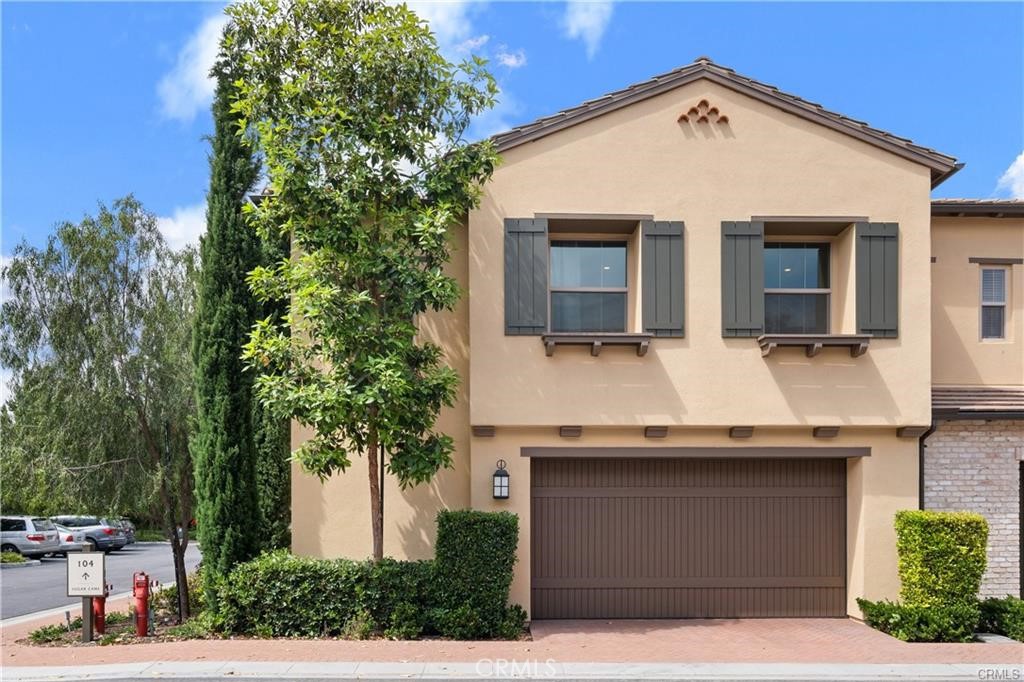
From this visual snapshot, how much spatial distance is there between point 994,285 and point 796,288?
141 inches

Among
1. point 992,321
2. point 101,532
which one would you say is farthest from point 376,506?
point 101,532

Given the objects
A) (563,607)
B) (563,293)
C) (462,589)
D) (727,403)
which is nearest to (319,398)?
(462,589)

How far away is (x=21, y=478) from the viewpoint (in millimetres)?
13375

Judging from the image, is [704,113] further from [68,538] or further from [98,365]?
[68,538]

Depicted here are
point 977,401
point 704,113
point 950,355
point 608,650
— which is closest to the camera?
point 608,650

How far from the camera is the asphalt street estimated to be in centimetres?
1602

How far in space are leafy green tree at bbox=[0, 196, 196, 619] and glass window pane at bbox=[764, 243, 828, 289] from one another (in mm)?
9896

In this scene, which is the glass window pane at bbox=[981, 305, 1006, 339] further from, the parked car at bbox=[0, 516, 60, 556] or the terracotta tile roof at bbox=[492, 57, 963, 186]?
the parked car at bbox=[0, 516, 60, 556]

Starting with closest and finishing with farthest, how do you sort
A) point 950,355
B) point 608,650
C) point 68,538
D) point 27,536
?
point 608,650 < point 950,355 < point 27,536 < point 68,538

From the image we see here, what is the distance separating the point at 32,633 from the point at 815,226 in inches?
534

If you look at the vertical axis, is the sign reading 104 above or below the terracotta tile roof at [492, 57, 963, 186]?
below

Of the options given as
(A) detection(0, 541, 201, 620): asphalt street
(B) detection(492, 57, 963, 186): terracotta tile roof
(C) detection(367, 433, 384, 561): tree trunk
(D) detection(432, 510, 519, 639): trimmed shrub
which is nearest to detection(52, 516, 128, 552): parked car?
(A) detection(0, 541, 201, 620): asphalt street

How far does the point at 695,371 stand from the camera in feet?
35.5

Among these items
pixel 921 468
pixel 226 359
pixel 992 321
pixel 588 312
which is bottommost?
pixel 921 468
